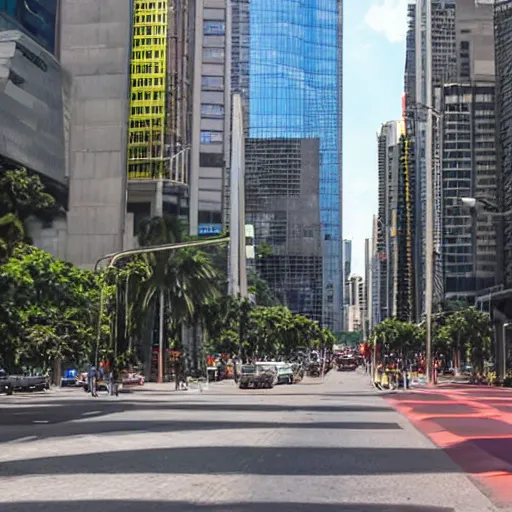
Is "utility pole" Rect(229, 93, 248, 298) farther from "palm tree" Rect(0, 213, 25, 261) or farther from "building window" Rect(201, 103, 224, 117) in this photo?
"palm tree" Rect(0, 213, 25, 261)

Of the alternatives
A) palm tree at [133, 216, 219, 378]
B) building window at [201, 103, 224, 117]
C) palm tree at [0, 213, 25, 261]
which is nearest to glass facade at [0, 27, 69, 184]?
palm tree at [133, 216, 219, 378]

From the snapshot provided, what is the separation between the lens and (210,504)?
9969mm

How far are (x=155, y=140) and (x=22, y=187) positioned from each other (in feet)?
200

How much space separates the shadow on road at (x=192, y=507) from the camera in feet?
31.6

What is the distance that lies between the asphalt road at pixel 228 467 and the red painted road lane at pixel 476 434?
0.33 m

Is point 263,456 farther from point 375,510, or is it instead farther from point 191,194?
point 191,194

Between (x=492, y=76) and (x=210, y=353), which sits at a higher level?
(x=492, y=76)

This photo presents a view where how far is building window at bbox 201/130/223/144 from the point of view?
128 meters

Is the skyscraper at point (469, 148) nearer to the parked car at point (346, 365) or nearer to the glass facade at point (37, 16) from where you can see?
the parked car at point (346, 365)

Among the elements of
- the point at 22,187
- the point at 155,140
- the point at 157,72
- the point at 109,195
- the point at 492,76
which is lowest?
the point at 22,187

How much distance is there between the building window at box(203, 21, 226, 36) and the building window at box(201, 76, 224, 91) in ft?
21.9

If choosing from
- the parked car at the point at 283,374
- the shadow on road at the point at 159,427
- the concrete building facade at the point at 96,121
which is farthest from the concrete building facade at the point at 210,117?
the shadow on road at the point at 159,427

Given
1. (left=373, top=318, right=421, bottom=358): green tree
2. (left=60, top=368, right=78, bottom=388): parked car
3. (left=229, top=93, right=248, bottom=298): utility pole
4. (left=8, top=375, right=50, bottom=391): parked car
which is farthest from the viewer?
(left=229, top=93, right=248, bottom=298): utility pole

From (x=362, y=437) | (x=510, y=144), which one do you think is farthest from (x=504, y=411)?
(x=510, y=144)
